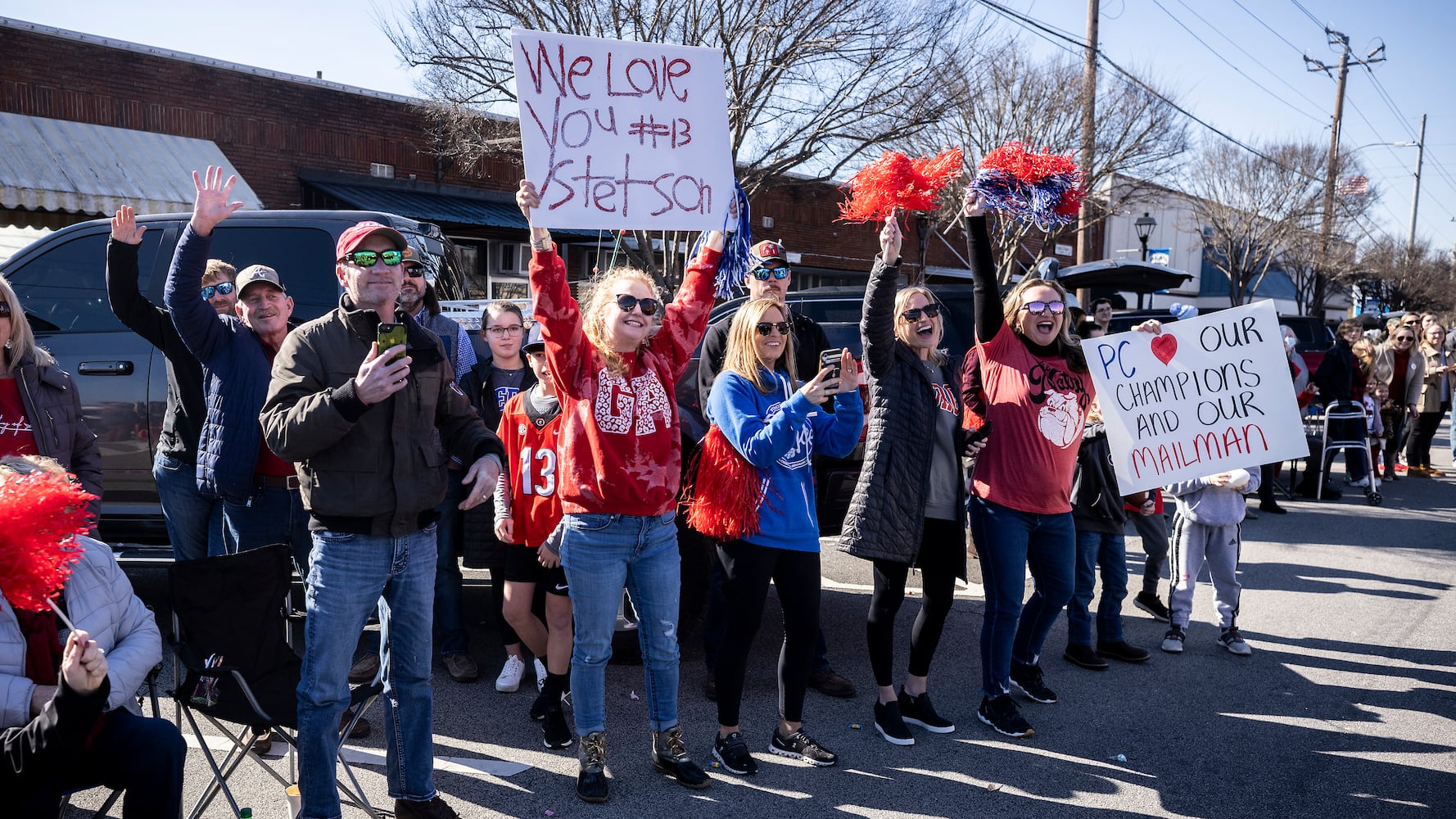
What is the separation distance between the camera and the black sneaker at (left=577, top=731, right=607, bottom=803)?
141 inches

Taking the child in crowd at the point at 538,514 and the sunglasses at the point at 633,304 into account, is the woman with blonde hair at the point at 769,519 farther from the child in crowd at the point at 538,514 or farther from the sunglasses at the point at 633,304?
the child in crowd at the point at 538,514

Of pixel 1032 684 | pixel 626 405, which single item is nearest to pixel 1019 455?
pixel 1032 684

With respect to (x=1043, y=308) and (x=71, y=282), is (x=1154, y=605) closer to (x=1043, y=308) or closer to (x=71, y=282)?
(x=1043, y=308)

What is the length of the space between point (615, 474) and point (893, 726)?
1.71 meters

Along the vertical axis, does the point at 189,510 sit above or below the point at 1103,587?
above

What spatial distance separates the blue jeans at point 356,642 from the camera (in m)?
3.01

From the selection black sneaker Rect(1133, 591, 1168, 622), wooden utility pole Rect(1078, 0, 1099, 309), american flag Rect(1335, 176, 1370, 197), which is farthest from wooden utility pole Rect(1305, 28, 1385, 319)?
black sneaker Rect(1133, 591, 1168, 622)

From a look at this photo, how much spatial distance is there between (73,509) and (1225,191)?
107 feet

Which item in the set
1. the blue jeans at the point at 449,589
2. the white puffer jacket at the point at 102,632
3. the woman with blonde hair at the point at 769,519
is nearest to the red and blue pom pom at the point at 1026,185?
the woman with blonde hair at the point at 769,519

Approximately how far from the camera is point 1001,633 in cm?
433

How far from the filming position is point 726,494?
12.6ft

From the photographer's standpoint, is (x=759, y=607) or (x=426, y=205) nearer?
(x=759, y=607)

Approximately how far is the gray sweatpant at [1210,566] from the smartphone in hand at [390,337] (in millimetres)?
4495

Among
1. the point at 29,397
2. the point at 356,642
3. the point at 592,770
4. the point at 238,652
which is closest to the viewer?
the point at 356,642
